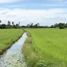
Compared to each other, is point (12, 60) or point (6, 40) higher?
point (12, 60)

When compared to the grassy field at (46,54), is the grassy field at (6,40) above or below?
below

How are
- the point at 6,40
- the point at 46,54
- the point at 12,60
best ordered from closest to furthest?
the point at 12,60
the point at 46,54
the point at 6,40

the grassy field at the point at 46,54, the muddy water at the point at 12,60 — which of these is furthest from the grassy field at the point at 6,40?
the grassy field at the point at 46,54

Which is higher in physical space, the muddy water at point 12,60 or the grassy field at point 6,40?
the muddy water at point 12,60

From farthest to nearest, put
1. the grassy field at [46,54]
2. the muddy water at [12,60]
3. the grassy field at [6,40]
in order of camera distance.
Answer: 1. the grassy field at [6,40]
2. the muddy water at [12,60]
3. the grassy field at [46,54]

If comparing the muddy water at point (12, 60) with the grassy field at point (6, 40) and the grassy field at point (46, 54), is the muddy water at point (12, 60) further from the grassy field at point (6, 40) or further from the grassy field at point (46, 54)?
the grassy field at point (6, 40)

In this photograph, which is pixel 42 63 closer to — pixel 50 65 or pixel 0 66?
pixel 50 65

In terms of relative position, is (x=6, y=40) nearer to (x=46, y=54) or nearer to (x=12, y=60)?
(x=46, y=54)

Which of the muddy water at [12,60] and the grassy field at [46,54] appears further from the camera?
the muddy water at [12,60]

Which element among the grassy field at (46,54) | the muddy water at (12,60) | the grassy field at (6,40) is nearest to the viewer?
the grassy field at (46,54)

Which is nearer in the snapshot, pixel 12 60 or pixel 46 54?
pixel 12 60

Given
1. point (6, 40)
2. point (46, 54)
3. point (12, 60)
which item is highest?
point (46, 54)

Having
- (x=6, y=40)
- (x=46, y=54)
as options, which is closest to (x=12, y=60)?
(x=46, y=54)

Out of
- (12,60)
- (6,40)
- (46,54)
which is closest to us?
(12,60)
